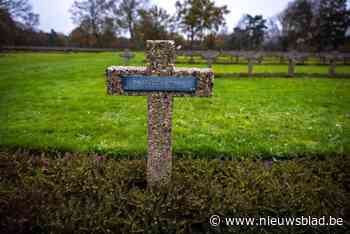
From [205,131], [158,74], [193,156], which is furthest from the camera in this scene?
[205,131]

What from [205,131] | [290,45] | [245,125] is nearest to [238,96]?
[245,125]

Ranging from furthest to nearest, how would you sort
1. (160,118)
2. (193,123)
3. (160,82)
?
(193,123) < (160,118) < (160,82)

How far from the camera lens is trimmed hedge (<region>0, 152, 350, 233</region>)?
340cm

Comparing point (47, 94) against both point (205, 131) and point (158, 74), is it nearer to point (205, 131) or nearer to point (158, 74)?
point (205, 131)

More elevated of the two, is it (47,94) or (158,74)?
(158,74)

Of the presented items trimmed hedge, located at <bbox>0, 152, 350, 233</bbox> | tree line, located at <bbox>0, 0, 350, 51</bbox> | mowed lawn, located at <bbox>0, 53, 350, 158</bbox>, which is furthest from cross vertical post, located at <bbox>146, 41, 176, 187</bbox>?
tree line, located at <bbox>0, 0, 350, 51</bbox>

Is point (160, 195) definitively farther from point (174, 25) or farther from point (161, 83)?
point (174, 25)

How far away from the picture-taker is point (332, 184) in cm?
445

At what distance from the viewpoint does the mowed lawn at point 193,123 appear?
6.20 m

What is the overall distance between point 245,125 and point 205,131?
1.31 metres

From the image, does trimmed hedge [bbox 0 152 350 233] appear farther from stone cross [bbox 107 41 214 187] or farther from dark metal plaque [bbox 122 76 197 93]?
dark metal plaque [bbox 122 76 197 93]

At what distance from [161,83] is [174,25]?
46.6m

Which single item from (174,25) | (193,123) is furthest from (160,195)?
(174,25)

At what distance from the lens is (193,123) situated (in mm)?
8102
